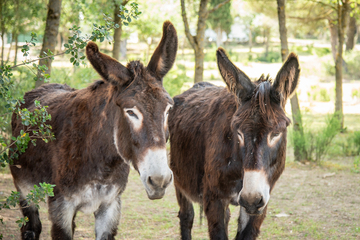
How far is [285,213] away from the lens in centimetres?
583

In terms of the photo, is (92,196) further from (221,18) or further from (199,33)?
(221,18)

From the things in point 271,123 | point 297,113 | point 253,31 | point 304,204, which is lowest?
point 304,204

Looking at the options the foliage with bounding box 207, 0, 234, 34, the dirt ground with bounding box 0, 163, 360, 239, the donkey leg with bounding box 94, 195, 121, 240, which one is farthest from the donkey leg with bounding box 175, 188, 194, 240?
the foliage with bounding box 207, 0, 234, 34

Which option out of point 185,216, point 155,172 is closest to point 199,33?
point 185,216

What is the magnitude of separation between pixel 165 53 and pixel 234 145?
0.98 m

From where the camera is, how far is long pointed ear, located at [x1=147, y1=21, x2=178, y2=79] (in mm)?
3023

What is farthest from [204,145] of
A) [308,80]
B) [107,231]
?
[308,80]

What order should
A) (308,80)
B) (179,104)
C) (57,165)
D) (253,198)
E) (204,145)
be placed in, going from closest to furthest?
(253,198) → (57,165) → (204,145) → (179,104) → (308,80)

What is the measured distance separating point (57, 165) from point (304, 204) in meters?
4.53

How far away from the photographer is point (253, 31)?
51.9 m

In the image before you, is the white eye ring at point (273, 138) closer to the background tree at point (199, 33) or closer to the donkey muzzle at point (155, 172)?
the donkey muzzle at point (155, 172)

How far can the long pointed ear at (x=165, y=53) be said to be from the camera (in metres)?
3.02

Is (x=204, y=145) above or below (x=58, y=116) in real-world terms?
below

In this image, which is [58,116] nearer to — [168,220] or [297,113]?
[168,220]
